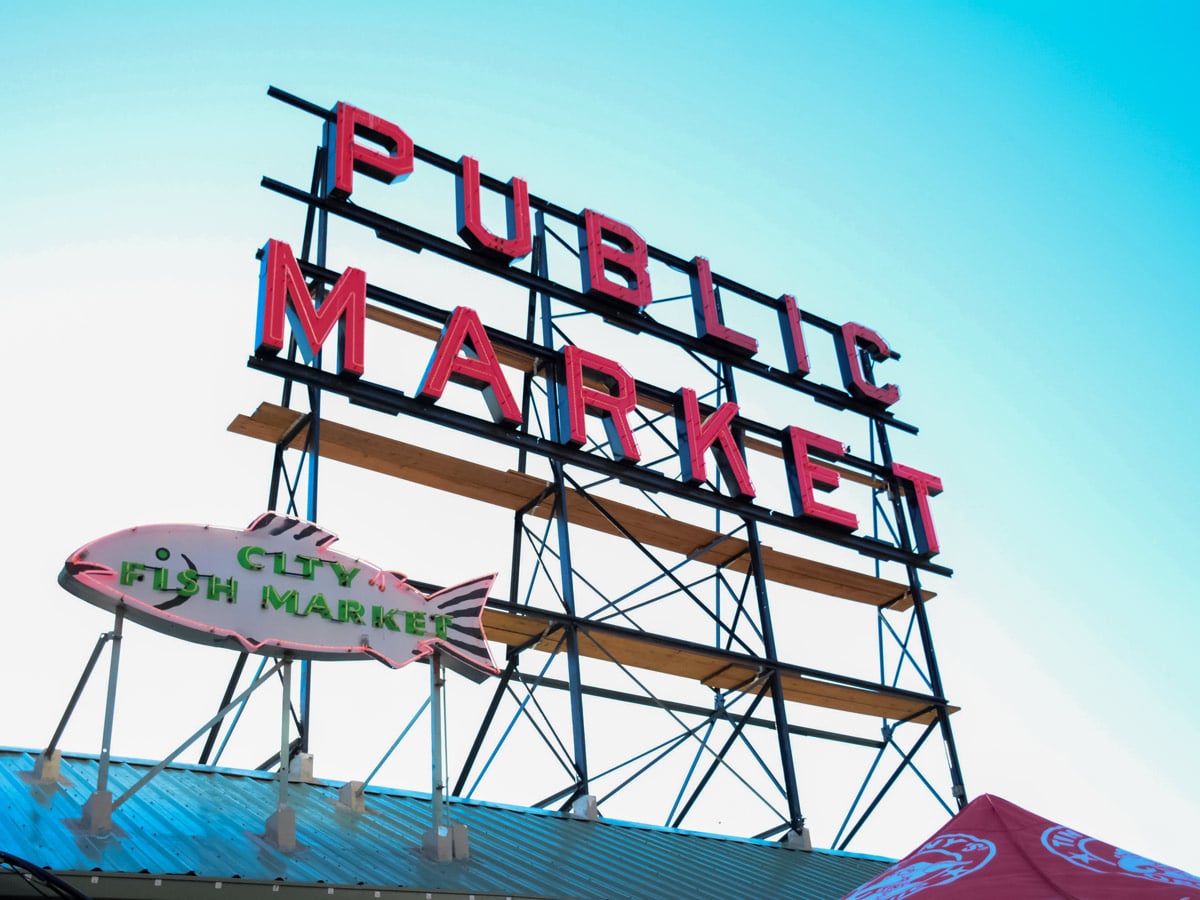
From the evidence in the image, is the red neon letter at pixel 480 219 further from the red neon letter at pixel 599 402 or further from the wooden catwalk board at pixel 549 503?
the wooden catwalk board at pixel 549 503

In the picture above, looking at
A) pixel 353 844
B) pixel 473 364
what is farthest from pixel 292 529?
pixel 473 364

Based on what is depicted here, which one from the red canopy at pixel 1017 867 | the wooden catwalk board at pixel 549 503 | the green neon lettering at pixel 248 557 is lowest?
the red canopy at pixel 1017 867

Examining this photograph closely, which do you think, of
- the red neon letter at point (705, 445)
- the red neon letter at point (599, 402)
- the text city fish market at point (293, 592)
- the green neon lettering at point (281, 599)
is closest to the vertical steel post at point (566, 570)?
the red neon letter at point (599, 402)

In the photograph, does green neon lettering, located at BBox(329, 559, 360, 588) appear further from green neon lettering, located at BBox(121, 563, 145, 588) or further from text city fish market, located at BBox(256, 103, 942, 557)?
text city fish market, located at BBox(256, 103, 942, 557)

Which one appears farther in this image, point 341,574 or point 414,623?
point 414,623

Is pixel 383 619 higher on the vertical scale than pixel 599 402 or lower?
lower

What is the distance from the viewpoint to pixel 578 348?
728 inches

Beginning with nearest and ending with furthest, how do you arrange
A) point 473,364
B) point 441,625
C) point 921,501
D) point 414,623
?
point 414,623 < point 441,625 < point 473,364 < point 921,501

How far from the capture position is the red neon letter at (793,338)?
22.5 m

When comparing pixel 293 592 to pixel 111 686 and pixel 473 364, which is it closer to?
pixel 111 686

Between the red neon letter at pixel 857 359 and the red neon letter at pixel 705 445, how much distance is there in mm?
4396

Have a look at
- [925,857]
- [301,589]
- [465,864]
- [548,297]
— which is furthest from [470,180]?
[925,857]

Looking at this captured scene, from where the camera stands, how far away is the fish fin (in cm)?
1110

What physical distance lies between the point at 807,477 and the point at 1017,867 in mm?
13290
